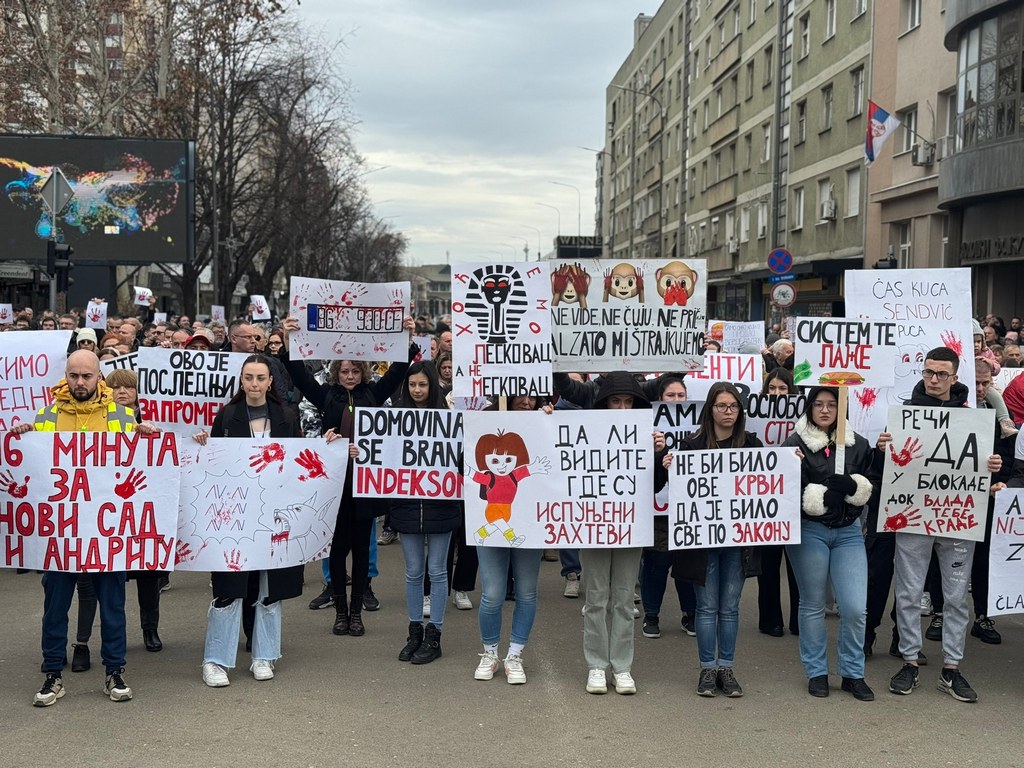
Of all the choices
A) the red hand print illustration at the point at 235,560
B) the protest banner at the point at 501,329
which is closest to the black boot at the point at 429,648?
the red hand print illustration at the point at 235,560

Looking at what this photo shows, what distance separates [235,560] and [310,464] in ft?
2.51

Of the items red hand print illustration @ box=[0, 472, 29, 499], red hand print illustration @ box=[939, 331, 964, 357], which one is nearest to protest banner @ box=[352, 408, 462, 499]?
red hand print illustration @ box=[0, 472, 29, 499]

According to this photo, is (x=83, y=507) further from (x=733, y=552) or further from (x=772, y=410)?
(x=772, y=410)

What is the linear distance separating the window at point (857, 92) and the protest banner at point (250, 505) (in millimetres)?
28340

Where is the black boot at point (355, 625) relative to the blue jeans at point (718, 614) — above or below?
below

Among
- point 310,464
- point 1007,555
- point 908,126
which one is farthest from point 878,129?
point 310,464

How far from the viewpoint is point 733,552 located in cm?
649

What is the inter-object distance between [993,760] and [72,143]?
27721 millimetres

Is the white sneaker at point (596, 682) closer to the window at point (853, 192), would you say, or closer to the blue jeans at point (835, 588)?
the blue jeans at point (835, 588)

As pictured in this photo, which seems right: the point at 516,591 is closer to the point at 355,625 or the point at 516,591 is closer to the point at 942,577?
the point at 355,625

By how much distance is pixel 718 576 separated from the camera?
6500mm

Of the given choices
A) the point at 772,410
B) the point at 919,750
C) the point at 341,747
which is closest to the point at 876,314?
the point at 772,410

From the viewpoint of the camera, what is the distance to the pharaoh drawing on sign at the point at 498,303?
719cm

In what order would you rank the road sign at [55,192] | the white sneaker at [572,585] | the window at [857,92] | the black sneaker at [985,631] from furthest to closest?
the window at [857,92]
the road sign at [55,192]
the white sneaker at [572,585]
the black sneaker at [985,631]
